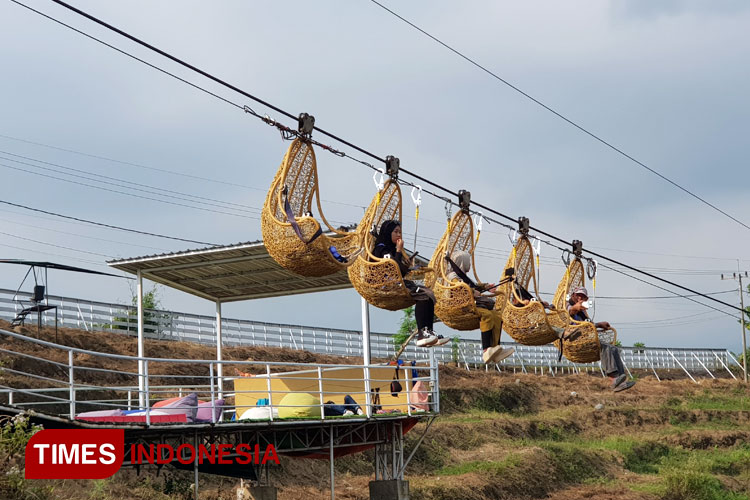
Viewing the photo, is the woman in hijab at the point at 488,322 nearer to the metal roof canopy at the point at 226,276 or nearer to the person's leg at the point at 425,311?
the person's leg at the point at 425,311

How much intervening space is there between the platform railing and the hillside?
139 centimetres

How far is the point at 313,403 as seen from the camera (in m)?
14.7

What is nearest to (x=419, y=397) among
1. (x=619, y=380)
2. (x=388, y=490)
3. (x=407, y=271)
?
(x=388, y=490)

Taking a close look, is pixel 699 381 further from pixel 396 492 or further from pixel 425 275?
pixel 425 275

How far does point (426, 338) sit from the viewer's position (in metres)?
13.3

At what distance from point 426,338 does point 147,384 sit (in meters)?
3.88

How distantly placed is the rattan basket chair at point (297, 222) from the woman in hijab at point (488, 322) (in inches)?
80.0

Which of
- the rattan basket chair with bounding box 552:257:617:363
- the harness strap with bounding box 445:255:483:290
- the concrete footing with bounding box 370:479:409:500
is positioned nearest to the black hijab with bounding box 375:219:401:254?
the harness strap with bounding box 445:255:483:290

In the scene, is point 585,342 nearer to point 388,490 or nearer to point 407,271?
A: point 407,271

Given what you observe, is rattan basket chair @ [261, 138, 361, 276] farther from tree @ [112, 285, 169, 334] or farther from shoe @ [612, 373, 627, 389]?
tree @ [112, 285, 169, 334]

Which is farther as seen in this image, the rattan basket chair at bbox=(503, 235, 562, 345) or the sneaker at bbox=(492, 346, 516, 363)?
the rattan basket chair at bbox=(503, 235, 562, 345)

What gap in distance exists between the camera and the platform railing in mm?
11734

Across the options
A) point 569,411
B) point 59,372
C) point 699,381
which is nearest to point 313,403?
point 59,372

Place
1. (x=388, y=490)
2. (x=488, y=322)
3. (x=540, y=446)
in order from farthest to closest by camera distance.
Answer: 1. (x=540, y=446)
2. (x=388, y=490)
3. (x=488, y=322)
